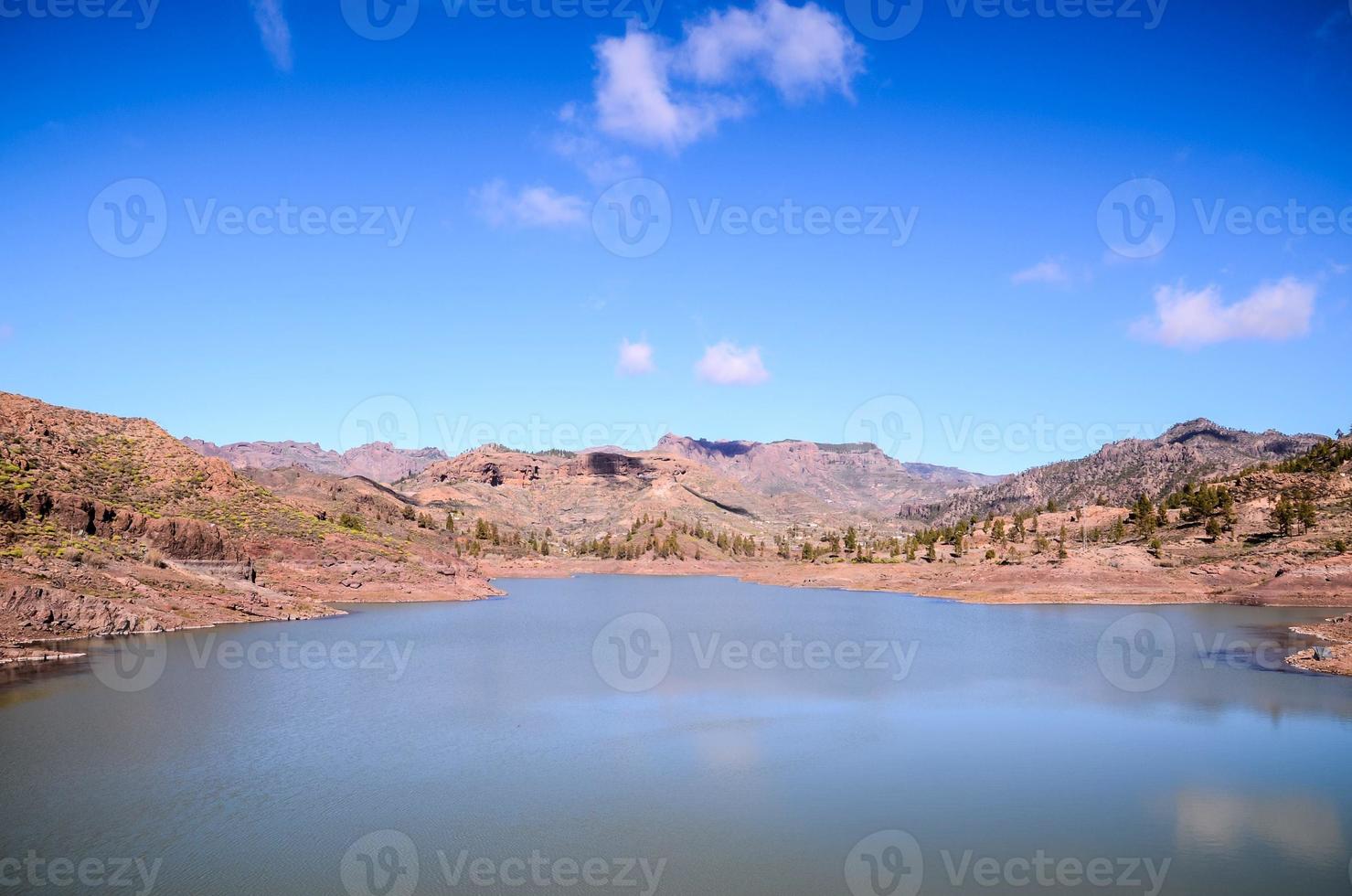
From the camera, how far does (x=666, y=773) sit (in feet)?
83.0

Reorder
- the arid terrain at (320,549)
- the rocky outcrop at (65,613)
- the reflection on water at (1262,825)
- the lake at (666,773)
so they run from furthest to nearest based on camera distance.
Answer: the arid terrain at (320,549) < the rocky outcrop at (65,613) < the reflection on water at (1262,825) < the lake at (666,773)

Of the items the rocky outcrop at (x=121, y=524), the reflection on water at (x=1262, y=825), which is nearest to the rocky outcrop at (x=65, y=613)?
the rocky outcrop at (x=121, y=524)

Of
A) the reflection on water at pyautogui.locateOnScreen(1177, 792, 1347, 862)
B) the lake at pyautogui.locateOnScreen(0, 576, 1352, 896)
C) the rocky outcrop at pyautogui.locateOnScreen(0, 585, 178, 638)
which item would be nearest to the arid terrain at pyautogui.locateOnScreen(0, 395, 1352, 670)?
the rocky outcrop at pyautogui.locateOnScreen(0, 585, 178, 638)

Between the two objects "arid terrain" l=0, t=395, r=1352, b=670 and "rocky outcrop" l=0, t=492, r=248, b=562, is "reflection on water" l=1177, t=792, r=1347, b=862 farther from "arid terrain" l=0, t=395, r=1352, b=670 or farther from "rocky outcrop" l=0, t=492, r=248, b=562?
"rocky outcrop" l=0, t=492, r=248, b=562

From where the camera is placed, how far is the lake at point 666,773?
18.0 metres

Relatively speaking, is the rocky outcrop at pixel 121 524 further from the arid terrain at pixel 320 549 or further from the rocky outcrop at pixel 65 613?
the rocky outcrop at pixel 65 613

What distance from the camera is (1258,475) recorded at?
371ft

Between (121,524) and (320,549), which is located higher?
(121,524)

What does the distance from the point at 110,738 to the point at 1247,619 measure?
78.8 m

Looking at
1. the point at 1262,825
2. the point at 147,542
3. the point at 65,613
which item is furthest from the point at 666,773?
the point at 147,542

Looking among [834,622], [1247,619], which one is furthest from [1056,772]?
[1247,619]

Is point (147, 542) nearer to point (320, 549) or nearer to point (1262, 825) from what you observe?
point (320, 549)

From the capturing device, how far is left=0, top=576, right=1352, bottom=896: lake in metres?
18.0

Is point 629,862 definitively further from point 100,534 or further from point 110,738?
point 100,534
